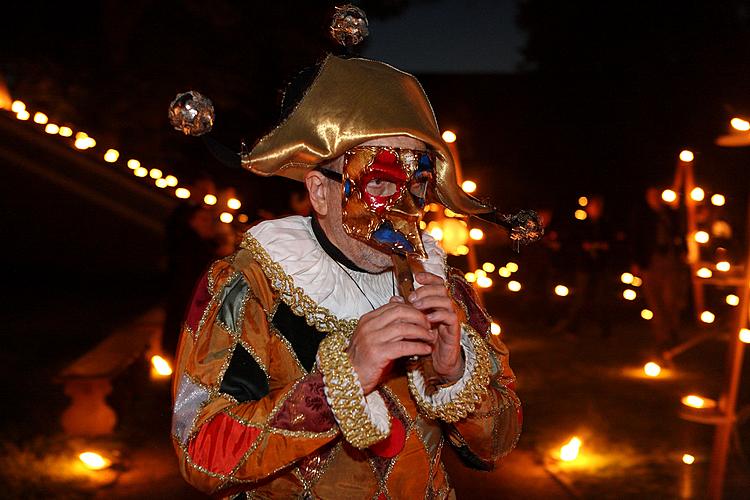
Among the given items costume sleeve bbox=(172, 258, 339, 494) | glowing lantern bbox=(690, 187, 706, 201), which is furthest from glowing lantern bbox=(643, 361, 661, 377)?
costume sleeve bbox=(172, 258, 339, 494)

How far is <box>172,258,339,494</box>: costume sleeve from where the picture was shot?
1.82 metres

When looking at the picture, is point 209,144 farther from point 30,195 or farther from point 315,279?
point 30,195

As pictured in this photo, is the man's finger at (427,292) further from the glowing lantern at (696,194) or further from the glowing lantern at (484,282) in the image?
the glowing lantern at (696,194)

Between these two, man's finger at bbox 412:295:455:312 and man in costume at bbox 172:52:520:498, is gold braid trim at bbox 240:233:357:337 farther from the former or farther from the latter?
man's finger at bbox 412:295:455:312

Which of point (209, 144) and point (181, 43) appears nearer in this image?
point (209, 144)

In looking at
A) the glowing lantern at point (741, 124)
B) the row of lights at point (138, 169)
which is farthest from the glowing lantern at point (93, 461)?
the glowing lantern at point (741, 124)

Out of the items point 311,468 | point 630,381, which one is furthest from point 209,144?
point 630,381

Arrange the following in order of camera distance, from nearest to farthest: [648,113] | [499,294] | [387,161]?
[387,161]
[499,294]
[648,113]

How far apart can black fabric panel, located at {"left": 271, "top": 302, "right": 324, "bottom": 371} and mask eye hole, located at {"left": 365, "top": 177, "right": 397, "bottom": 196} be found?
0.38 meters

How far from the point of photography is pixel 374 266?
2.20 meters

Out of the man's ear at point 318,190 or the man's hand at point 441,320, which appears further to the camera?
the man's ear at point 318,190

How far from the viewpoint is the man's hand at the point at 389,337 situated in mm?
1689

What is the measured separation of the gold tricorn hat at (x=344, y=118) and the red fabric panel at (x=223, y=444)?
665mm

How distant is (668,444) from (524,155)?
61.3ft
